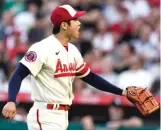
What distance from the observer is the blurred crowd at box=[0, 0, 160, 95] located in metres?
11.4

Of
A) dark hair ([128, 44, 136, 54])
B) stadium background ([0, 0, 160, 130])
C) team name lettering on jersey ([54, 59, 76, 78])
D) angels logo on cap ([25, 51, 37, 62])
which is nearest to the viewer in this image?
angels logo on cap ([25, 51, 37, 62])

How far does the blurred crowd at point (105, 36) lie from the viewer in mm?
11383

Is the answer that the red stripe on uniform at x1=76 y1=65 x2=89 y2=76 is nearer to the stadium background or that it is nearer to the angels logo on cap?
the angels logo on cap

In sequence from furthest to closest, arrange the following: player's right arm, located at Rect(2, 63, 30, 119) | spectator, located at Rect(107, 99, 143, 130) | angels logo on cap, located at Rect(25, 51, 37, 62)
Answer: spectator, located at Rect(107, 99, 143, 130), angels logo on cap, located at Rect(25, 51, 37, 62), player's right arm, located at Rect(2, 63, 30, 119)

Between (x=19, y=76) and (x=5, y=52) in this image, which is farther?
(x=5, y=52)

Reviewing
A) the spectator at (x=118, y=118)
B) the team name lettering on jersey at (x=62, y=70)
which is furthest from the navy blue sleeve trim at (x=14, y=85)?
the spectator at (x=118, y=118)

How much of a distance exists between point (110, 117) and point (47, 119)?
441cm

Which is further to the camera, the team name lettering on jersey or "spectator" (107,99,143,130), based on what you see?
"spectator" (107,99,143,130)

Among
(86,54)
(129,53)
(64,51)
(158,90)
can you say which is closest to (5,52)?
(86,54)

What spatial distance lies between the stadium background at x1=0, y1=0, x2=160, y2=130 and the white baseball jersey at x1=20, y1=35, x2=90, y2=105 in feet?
10.9

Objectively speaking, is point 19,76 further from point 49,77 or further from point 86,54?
point 86,54

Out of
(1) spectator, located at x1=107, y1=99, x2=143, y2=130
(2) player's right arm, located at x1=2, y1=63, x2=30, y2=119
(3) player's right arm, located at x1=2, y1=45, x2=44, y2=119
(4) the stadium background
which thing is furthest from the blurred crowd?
(2) player's right arm, located at x1=2, y1=63, x2=30, y2=119

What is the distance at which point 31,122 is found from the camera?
6.16 metres

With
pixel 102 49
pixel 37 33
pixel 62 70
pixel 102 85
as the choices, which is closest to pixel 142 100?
pixel 102 85
